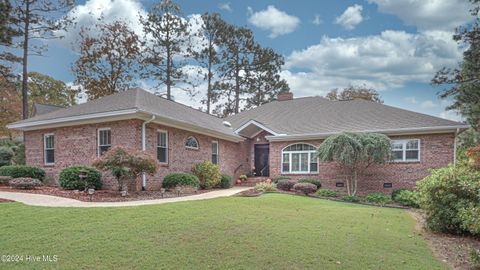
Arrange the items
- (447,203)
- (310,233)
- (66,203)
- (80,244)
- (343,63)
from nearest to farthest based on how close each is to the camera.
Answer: (80,244), (310,233), (447,203), (66,203), (343,63)

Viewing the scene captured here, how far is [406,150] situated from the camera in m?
15.8

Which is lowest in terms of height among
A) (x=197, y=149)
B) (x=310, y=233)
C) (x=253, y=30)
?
(x=310, y=233)

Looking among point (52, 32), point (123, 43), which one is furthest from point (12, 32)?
point (123, 43)

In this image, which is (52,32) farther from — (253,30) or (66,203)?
(66,203)

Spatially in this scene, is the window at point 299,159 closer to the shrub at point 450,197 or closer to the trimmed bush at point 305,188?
the trimmed bush at point 305,188

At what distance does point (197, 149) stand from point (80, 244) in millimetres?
11209

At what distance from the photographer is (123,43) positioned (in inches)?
1167

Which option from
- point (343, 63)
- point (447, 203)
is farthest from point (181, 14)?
point (447, 203)

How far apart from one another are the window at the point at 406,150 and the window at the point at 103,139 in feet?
43.1

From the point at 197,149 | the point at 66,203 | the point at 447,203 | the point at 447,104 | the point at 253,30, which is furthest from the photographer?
the point at 253,30

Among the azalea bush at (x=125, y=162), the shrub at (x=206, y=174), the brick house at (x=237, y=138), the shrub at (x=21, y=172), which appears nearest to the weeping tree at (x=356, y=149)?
the brick house at (x=237, y=138)

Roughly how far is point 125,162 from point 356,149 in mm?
9744

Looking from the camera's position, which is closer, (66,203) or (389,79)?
(66,203)

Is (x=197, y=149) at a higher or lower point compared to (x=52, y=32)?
lower
